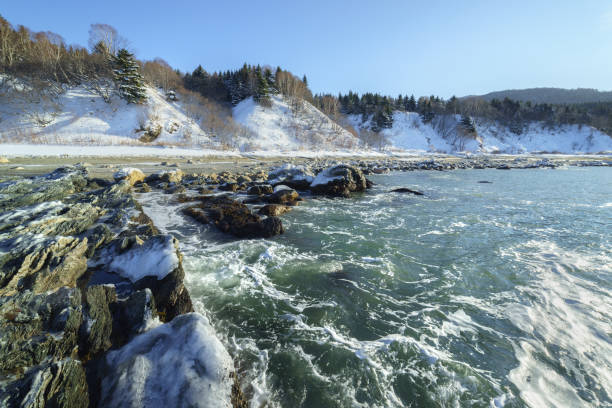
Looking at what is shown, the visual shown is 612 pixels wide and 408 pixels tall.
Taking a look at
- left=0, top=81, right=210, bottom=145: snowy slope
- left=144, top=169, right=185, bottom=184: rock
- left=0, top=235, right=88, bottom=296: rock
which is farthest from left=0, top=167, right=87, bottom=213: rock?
left=0, top=81, right=210, bottom=145: snowy slope

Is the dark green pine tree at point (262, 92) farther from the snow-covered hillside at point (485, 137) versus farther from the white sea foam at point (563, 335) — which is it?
the white sea foam at point (563, 335)

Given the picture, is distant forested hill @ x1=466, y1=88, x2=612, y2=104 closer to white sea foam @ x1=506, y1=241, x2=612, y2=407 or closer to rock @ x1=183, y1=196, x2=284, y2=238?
white sea foam @ x1=506, y1=241, x2=612, y2=407

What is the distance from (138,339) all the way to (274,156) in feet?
125

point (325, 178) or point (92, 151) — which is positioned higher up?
point (92, 151)

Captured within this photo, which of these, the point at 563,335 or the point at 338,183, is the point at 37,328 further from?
the point at 338,183

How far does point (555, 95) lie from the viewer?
148 m

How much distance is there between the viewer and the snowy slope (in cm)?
3189

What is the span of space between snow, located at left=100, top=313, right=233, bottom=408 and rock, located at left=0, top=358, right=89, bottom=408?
0.62ft

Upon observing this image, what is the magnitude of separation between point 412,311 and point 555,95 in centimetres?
22241

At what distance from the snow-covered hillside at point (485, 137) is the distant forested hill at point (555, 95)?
67.7 meters

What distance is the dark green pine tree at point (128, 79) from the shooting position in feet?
136

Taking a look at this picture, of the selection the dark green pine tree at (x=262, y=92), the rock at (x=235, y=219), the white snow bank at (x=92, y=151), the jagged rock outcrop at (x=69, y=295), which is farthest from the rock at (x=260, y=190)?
the dark green pine tree at (x=262, y=92)

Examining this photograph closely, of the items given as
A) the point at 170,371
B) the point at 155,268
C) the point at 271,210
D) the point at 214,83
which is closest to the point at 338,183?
the point at 271,210

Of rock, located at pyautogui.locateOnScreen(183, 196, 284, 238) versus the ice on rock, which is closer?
rock, located at pyautogui.locateOnScreen(183, 196, 284, 238)
